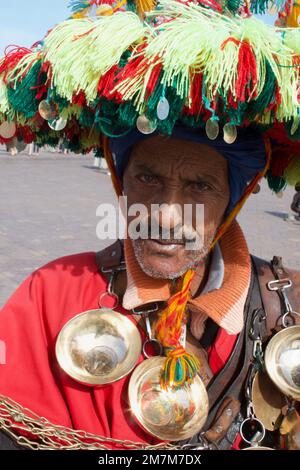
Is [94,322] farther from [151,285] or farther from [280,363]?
[280,363]

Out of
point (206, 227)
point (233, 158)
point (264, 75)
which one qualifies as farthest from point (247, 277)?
point (264, 75)

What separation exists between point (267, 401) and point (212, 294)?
38cm

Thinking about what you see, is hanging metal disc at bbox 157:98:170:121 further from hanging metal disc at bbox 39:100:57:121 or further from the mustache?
the mustache

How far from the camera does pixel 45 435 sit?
6.19ft

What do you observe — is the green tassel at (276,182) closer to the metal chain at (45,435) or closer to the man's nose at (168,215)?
the man's nose at (168,215)

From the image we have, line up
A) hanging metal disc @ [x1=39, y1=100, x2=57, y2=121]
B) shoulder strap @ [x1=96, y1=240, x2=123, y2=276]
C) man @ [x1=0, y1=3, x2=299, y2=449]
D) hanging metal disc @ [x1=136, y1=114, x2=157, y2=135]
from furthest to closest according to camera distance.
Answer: shoulder strap @ [x1=96, y1=240, x2=123, y2=276] < man @ [x1=0, y1=3, x2=299, y2=449] < hanging metal disc @ [x1=39, y1=100, x2=57, y2=121] < hanging metal disc @ [x1=136, y1=114, x2=157, y2=135]

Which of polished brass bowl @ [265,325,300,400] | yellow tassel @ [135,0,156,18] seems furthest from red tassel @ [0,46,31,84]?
polished brass bowl @ [265,325,300,400]

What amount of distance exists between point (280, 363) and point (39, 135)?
44.1 inches

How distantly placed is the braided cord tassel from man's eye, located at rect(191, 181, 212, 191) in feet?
0.88

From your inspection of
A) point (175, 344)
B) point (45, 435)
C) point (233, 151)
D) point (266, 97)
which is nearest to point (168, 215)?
point (233, 151)

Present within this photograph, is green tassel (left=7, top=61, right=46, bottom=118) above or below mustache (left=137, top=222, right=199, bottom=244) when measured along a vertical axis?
above

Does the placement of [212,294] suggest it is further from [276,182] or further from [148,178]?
[276,182]

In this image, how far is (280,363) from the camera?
81.1 inches

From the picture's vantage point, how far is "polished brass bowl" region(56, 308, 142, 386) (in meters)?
2.00
